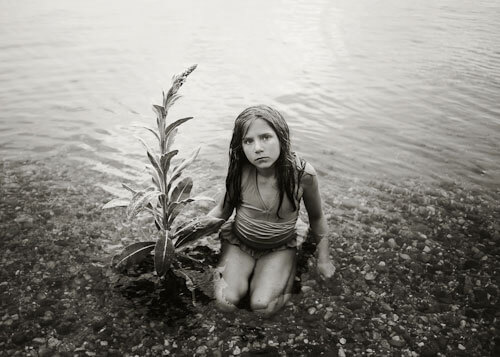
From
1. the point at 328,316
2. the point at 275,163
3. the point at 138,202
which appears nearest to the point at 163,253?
the point at 138,202

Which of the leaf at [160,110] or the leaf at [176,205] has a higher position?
the leaf at [160,110]

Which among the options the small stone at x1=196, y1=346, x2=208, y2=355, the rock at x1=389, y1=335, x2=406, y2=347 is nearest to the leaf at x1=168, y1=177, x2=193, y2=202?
the small stone at x1=196, y1=346, x2=208, y2=355

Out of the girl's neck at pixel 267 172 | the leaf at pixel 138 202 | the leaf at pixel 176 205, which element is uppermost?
the girl's neck at pixel 267 172

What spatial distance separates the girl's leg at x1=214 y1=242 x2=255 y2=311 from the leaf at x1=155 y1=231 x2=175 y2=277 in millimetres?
573

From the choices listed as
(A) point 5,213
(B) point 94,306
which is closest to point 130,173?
(A) point 5,213

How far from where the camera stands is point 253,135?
322 cm

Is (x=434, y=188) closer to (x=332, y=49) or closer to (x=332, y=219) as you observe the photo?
(x=332, y=219)

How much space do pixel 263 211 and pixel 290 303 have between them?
82cm

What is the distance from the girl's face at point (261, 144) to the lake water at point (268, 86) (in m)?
2.90

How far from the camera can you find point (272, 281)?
3.49m

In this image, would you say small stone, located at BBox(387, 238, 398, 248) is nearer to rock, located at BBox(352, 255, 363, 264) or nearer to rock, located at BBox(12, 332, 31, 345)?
rock, located at BBox(352, 255, 363, 264)

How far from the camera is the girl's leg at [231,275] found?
3.44 metres

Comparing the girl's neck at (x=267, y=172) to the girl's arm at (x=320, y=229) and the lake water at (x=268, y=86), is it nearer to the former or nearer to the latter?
the girl's arm at (x=320, y=229)

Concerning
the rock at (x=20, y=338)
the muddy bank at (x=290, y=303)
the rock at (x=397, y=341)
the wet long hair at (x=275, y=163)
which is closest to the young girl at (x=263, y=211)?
the wet long hair at (x=275, y=163)
